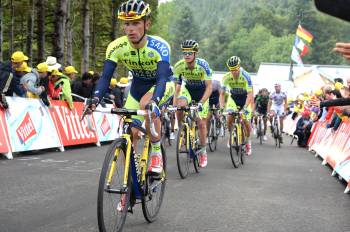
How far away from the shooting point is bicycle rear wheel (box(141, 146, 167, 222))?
17.4 ft

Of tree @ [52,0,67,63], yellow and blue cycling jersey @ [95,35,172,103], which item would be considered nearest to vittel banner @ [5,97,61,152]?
yellow and blue cycling jersey @ [95,35,172,103]

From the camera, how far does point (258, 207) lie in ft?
21.2

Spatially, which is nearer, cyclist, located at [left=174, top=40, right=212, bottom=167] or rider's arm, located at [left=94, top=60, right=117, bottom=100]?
rider's arm, located at [left=94, top=60, right=117, bottom=100]

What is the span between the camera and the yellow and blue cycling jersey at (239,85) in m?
12.4

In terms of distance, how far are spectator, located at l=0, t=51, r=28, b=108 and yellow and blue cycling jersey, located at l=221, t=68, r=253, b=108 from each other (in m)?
4.74

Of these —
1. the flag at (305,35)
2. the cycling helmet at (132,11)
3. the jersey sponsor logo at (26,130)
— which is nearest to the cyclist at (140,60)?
the cycling helmet at (132,11)

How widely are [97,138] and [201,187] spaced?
769cm

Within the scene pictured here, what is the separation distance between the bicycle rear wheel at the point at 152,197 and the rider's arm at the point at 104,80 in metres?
1.04

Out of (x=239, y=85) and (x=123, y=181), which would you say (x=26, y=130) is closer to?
(x=239, y=85)

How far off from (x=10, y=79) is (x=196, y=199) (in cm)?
598

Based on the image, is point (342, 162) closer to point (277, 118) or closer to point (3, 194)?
point (3, 194)

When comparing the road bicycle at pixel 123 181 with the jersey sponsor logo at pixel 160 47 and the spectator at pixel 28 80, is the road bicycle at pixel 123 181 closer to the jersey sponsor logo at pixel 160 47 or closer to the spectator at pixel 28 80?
the jersey sponsor logo at pixel 160 47

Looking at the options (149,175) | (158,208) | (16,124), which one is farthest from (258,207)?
(16,124)

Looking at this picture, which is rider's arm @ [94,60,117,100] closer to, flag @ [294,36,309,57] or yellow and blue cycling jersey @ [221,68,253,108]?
yellow and blue cycling jersey @ [221,68,253,108]
